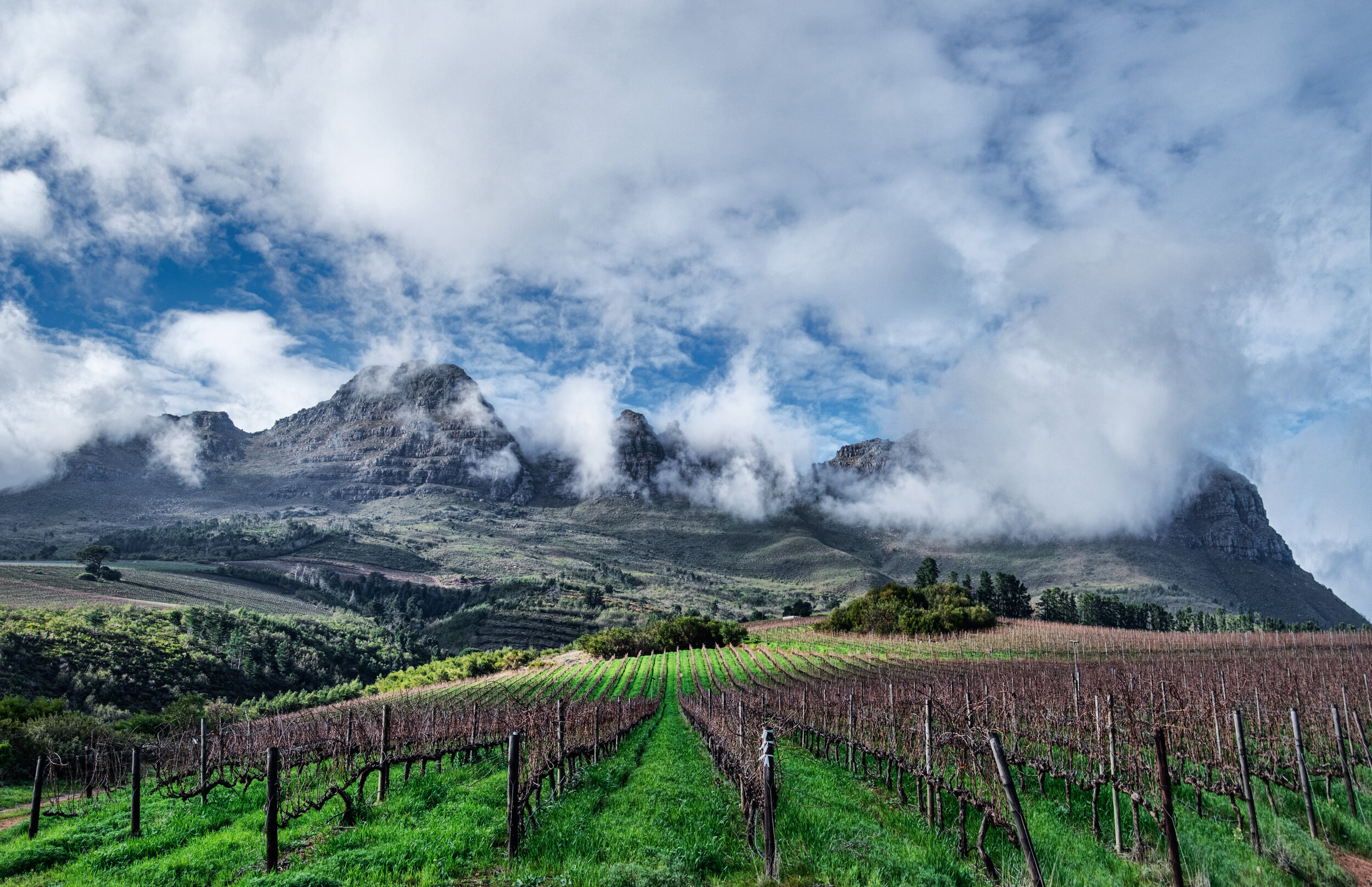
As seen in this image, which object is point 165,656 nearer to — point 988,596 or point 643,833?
point 643,833

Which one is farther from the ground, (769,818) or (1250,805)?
(769,818)

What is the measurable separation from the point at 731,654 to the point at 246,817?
6297 cm

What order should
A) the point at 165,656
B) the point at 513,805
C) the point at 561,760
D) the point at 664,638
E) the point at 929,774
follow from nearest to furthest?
the point at 513,805, the point at 929,774, the point at 561,760, the point at 165,656, the point at 664,638

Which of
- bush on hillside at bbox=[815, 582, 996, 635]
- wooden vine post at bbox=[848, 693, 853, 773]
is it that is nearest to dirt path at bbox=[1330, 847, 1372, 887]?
wooden vine post at bbox=[848, 693, 853, 773]

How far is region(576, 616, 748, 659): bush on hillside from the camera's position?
84.7 meters

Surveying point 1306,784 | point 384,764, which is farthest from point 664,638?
point 1306,784

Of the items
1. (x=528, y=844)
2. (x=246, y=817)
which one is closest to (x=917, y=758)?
(x=528, y=844)

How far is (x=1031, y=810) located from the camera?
39.8 ft

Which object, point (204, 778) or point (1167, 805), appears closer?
point (1167, 805)

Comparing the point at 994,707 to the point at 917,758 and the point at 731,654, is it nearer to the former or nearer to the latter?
the point at 917,758

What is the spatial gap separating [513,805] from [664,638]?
7886 centimetres

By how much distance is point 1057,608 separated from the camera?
113 metres

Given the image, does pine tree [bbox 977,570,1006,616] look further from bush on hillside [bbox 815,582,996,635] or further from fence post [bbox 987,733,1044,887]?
fence post [bbox 987,733,1044,887]

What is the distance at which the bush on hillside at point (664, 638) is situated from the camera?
3334 inches
